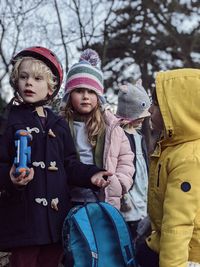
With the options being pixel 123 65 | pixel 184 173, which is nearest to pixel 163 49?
pixel 123 65

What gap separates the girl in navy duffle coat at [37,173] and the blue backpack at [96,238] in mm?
91

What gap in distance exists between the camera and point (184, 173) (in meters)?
2.33

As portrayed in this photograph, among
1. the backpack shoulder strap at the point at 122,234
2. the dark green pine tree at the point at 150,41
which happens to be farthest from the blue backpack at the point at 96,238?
the dark green pine tree at the point at 150,41

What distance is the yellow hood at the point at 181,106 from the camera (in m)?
2.45

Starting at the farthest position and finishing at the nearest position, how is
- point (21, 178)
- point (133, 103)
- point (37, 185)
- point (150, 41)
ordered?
1. point (150, 41)
2. point (133, 103)
3. point (37, 185)
4. point (21, 178)

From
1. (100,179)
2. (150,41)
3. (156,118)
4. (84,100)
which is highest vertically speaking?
(150,41)

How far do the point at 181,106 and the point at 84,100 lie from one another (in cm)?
95

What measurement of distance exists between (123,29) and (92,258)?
459 inches

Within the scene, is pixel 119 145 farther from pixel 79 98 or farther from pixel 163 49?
pixel 163 49

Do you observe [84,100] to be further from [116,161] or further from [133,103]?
[133,103]

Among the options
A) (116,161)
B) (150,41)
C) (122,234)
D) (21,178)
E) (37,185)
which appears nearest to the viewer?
(21,178)

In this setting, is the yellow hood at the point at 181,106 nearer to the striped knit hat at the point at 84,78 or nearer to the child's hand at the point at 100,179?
the child's hand at the point at 100,179

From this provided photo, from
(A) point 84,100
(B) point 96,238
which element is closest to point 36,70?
(A) point 84,100

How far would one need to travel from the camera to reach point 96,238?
2717 mm
